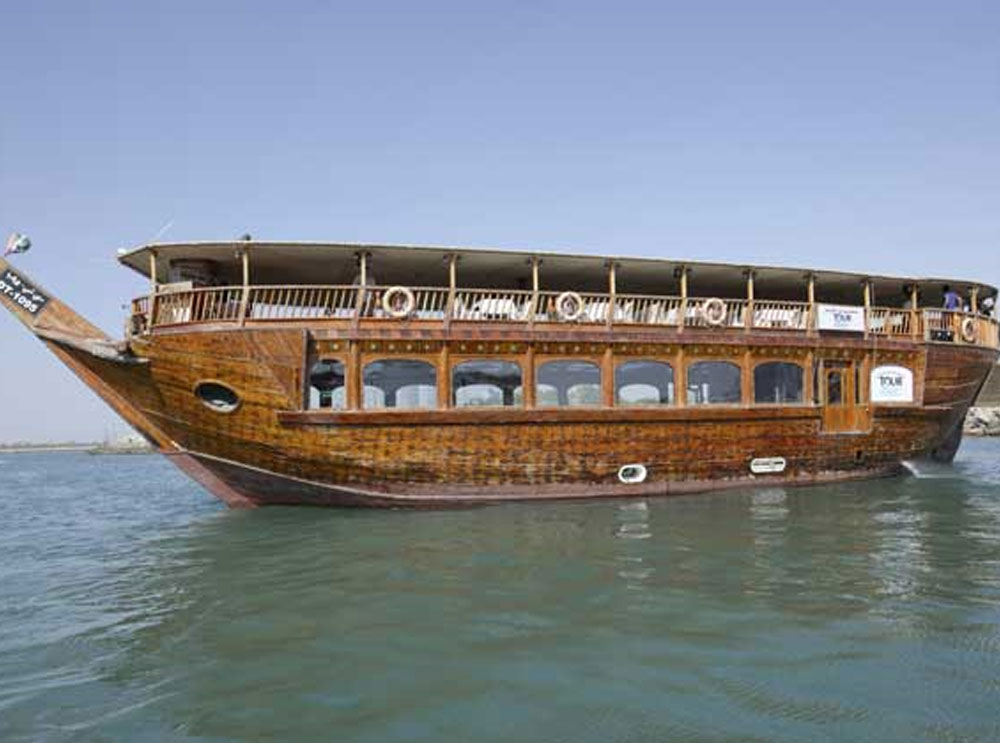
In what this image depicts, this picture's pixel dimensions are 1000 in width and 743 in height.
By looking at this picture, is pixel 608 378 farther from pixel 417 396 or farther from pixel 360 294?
pixel 360 294

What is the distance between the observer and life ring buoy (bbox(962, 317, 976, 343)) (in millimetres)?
14133

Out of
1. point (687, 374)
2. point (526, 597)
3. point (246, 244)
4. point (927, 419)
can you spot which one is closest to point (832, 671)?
point (526, 597)

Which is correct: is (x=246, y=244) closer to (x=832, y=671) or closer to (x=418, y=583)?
(x=418, y=583)

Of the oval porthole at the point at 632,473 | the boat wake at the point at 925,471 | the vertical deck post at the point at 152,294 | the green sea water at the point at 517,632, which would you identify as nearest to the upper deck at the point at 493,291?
the vertical deck post at the point at 152,294

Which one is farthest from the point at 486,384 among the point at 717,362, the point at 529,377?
the point at 717,362

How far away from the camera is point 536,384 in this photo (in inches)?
430

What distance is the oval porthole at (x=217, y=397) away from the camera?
10039 millimetres

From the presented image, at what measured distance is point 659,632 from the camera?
15.5 feet

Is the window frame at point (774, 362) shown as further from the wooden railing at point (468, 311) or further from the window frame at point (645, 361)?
the window frame at point (645, 361)

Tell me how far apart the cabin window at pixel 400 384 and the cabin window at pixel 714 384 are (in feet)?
15.0

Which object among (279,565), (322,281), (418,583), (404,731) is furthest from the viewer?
(322,281)

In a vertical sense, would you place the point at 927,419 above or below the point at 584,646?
above

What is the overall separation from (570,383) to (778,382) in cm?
426

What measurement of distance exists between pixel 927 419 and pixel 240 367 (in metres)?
12.7
